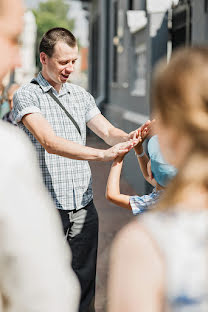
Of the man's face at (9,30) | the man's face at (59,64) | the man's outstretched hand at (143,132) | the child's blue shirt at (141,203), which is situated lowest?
the child's blue shirt at (141,203)

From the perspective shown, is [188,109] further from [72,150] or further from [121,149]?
[72,150]

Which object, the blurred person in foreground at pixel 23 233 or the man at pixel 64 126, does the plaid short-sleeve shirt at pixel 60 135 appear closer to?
the man at pixel 64 126

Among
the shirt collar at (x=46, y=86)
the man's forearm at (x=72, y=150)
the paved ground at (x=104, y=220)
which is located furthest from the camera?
the paved ground at (x=104, y=220)

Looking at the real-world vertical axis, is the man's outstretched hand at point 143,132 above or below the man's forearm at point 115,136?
above

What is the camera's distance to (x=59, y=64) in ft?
12.4

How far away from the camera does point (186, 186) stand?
1415 millimetres

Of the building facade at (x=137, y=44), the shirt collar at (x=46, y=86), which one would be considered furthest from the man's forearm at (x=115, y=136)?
the building facade at (x=137, y=44)

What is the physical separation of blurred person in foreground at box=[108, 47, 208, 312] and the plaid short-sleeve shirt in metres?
2.26

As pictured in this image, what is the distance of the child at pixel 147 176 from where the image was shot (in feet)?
9.18

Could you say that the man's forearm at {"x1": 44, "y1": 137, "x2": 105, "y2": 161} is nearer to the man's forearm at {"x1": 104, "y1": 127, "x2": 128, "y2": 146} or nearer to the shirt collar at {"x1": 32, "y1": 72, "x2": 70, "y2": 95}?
the man's forearm at {"x1": 104, "y1": 127, "x2": 128, "y2": 146}

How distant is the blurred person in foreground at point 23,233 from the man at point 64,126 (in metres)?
2.09

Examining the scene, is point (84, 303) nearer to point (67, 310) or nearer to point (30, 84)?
point (30, 84)

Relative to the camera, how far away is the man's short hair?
3.79 meters

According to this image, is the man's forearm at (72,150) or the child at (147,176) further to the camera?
the man's forearm at (72,150)
